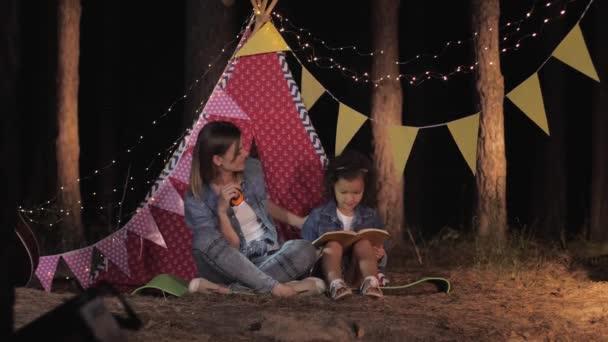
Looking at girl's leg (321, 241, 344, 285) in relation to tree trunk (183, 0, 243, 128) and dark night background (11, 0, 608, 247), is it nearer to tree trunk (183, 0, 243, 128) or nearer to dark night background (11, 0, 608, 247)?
tree trunk (183, 0, 243, 128)

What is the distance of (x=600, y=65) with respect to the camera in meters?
10.4

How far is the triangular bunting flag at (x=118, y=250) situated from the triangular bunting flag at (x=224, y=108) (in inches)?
38.9

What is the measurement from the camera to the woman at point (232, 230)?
5.60 m

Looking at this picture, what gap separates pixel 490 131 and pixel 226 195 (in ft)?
8.28

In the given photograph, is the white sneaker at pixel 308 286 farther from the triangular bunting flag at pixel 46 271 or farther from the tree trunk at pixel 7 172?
the tree trunk at pixel 7 172

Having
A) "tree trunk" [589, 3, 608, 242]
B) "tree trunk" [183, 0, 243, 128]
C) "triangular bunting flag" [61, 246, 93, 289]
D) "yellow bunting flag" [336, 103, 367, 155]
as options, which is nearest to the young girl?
"yellow bunting flag" [336, 103, 367, 155]

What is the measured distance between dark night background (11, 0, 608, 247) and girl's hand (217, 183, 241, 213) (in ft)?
26.0

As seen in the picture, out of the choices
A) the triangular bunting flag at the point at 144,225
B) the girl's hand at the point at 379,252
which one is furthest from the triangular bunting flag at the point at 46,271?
the girl's hand at the point at 379,252

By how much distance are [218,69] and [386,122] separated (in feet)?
4.88

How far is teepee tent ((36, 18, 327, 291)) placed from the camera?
252 inches

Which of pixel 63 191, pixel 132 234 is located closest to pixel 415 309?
pixel 132 234

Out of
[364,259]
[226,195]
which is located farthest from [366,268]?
[226,195]

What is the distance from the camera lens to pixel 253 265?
221 inches

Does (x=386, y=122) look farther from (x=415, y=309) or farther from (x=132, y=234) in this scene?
(x=415, y=309)
